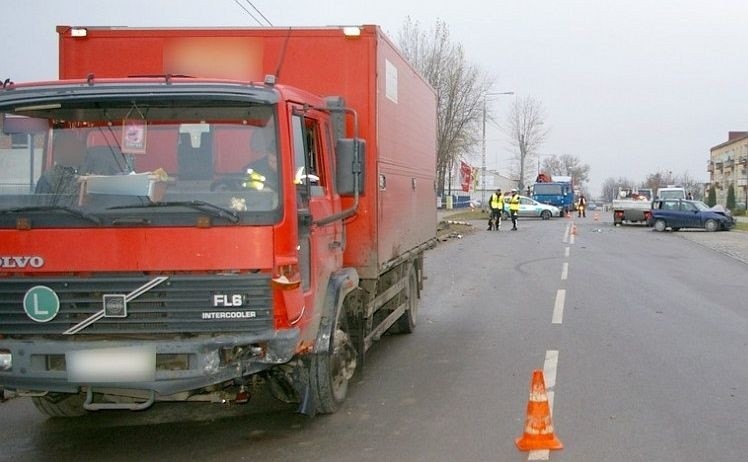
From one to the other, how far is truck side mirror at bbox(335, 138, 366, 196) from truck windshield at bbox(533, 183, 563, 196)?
52014 millimetres

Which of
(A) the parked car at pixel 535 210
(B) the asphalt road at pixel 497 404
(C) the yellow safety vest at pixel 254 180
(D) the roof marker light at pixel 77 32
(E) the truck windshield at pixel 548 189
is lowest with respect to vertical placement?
(B) the asphalt road at pixel 497 404

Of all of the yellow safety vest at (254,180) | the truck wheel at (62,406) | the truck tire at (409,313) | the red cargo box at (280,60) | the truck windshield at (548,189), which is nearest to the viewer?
the yellow safety vest at (254,180)

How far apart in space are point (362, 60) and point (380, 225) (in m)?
1.46

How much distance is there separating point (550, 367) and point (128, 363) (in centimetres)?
467

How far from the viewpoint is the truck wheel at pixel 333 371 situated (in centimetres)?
582

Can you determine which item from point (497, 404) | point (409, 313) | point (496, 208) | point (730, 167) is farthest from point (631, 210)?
point (730, 167)

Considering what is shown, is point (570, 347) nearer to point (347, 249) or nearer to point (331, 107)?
point (347, 249)

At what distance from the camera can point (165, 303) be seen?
4750 mm

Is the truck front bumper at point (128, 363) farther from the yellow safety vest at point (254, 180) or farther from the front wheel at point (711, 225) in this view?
the front wheel at point (711, 225)

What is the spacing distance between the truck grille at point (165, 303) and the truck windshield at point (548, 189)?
53.3 metres

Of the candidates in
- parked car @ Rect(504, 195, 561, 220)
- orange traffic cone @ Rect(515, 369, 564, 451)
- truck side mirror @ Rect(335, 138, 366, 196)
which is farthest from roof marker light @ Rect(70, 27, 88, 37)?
parked car @ Rect(504, 195, 561, 220)

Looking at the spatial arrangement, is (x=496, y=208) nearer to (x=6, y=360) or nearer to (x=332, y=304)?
(x=332, y=304)

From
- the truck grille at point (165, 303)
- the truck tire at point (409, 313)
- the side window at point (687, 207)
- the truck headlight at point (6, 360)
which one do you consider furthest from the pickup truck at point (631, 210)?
the truck headlight at point (6, 360)

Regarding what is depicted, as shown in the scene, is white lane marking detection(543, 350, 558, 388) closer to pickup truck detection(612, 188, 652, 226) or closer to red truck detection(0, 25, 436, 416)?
red truck detection(0, 25, 436, 416)
